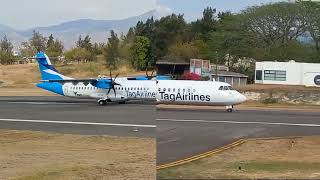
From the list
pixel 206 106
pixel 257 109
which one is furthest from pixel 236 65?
pixel 206 106

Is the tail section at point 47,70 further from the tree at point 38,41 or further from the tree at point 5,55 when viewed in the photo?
the tree at point 38,41

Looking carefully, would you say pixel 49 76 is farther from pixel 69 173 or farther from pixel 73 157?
pixel 69 173

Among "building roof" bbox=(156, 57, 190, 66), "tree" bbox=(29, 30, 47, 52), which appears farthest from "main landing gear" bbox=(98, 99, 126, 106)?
"tree" bbox=(29, 30, 47, 52)

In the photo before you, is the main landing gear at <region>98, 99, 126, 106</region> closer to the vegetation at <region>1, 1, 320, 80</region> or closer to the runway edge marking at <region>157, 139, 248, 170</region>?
the runway edge marking at <region>157, 139, 248, 170</region>

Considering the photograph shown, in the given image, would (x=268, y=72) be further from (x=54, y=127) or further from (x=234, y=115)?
(x=54, y=127)

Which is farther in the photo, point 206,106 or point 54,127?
point 54,127

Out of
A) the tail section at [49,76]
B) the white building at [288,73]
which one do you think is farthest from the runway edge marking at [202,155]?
the tail section at [49,76]
